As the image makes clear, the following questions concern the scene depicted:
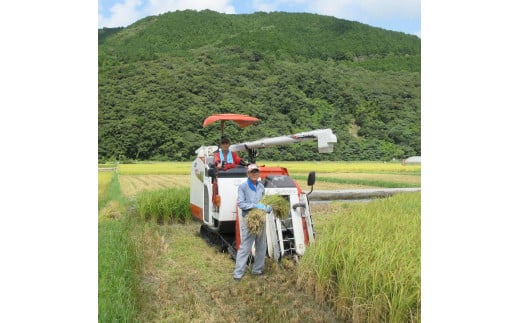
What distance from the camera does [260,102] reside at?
36.2ft

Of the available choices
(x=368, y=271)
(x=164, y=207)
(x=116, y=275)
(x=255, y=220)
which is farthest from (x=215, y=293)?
(x=164, y=207)

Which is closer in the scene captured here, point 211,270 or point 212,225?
point 211,270

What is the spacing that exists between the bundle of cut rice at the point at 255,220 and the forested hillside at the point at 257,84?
2.02m

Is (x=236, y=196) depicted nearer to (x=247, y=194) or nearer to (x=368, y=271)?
(x=247, y=194)

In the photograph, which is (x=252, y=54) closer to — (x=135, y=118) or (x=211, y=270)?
(x=135, y=118)

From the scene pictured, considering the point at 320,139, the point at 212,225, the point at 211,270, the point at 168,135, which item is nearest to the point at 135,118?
the point at 168,135

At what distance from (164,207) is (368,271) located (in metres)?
7.68

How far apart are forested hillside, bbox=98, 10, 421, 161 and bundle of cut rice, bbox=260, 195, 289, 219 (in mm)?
1586

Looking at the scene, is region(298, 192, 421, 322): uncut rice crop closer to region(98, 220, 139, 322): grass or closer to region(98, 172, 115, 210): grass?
region(98, 220, 139, 322): grass

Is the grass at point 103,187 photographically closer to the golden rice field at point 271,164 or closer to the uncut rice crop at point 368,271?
the golden rice field at point 271,164

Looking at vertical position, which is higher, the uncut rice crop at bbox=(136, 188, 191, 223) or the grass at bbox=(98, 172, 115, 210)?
the grass at bbox=(98, 172, 115, 210)

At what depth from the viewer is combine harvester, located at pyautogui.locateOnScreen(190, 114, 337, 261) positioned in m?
6.08

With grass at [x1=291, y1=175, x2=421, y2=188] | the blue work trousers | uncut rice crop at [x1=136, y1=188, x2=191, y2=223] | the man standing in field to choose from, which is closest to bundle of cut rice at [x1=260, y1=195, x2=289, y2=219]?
the man standing in field

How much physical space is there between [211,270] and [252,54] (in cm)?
587
